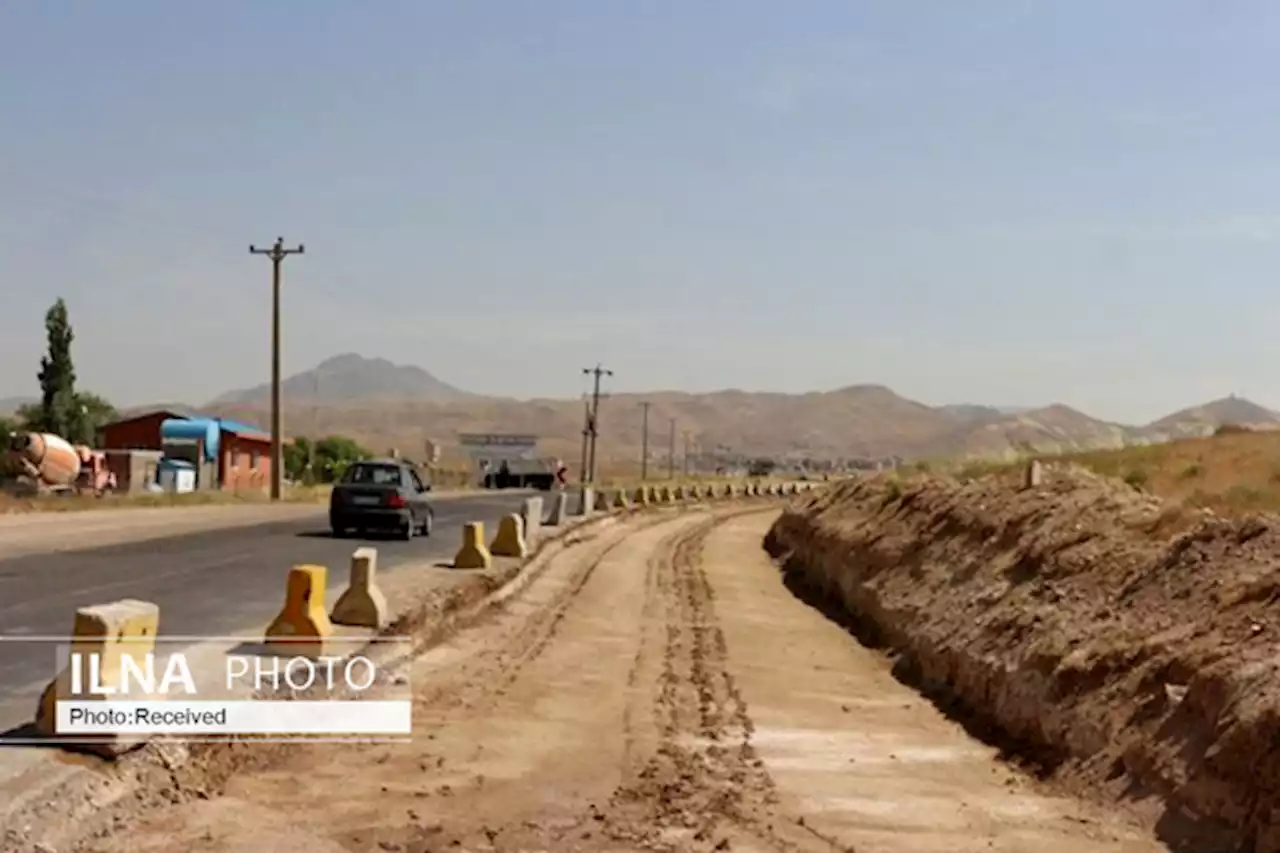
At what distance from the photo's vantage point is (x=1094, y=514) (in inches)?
761

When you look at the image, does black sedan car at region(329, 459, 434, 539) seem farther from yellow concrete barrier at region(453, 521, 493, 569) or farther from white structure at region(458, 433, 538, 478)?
white structure at region(458, 433, 538, 478)

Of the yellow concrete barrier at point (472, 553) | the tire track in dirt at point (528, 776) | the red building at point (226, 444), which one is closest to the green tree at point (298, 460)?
the red building at point (226, 444)

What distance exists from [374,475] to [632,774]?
74.9ft

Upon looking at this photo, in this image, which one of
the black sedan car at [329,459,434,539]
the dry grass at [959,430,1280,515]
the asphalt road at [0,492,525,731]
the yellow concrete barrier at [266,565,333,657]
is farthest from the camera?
the black sedan car at [329,459,434,539]

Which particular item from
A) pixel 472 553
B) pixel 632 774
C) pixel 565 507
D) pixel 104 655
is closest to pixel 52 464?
pixel 565 507

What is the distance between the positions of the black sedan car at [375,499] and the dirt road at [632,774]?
43.2 feet

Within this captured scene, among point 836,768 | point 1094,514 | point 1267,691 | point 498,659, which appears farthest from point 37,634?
point 1094,514

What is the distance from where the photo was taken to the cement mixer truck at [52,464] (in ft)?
172

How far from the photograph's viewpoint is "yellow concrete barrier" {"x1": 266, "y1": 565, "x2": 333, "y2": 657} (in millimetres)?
13609

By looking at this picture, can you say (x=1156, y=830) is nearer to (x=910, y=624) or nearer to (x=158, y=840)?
(x=158, y=840)

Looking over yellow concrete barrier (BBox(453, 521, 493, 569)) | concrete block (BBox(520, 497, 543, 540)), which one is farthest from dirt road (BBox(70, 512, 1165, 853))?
concrete block (BBox(520, 497, 543, 540))

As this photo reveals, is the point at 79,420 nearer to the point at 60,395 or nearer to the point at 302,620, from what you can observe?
the point at 60,395

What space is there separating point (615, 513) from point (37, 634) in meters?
43.2

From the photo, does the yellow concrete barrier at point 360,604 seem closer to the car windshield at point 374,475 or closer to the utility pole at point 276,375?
the car windshield at point 374,475
